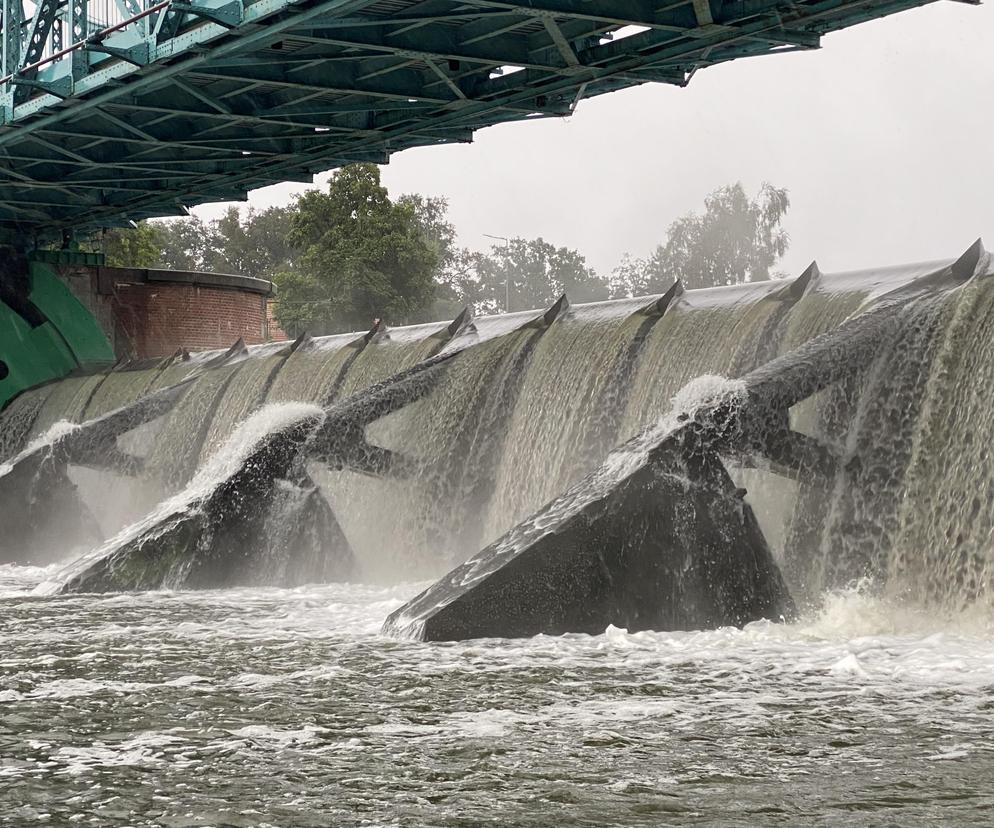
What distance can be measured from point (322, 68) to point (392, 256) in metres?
31.9

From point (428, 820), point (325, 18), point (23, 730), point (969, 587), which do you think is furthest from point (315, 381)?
point (428, 820)

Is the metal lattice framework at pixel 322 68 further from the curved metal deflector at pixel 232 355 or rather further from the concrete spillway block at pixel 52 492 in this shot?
the concrete spillway block at pixel 52 492

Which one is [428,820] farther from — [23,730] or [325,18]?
[325,18]

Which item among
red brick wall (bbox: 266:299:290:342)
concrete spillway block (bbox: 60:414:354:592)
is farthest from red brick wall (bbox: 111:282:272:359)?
red brick wall (bbox: 266:299:290:342)

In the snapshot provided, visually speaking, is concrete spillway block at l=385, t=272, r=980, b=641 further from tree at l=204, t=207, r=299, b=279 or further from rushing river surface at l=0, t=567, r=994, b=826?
tree at l=204, t=207, r=299, b=279

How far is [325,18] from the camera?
1206 cm

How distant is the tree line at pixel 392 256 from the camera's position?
46438 millimetres

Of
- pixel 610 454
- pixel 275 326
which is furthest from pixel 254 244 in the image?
pixel 610 454

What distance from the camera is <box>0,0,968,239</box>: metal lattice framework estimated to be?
38.9 ft

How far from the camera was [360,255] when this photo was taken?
1797 inches

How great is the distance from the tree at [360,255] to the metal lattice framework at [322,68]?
2635cm

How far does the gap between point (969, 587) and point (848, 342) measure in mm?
1894

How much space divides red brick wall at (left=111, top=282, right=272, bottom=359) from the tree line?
3.47 meters

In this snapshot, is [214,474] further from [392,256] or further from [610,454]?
[392,256]
